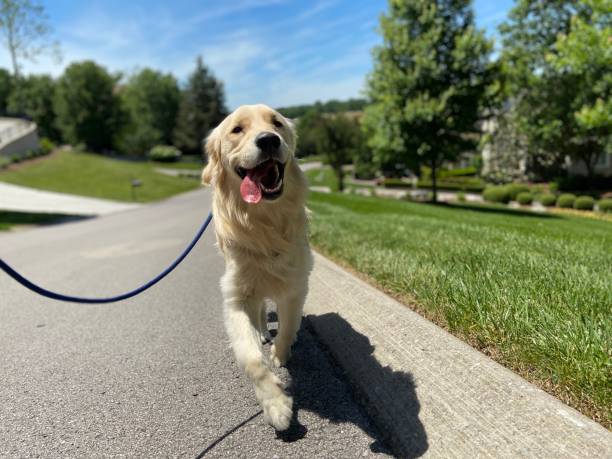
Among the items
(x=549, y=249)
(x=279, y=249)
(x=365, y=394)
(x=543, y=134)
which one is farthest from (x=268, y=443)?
(x=543, y=134)

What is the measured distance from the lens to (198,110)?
252 ft

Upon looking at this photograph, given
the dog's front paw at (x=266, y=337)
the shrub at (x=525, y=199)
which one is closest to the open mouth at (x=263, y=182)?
the dog's front paw at (x=266, y=337)

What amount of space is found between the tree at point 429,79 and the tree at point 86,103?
51.0 m

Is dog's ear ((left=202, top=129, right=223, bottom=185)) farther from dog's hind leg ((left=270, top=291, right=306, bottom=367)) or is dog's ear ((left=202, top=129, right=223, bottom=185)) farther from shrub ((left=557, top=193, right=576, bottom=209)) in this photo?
shrub ((left=557, top=193, right=576, bottom=209))

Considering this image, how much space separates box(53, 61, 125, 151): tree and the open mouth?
67.3 m

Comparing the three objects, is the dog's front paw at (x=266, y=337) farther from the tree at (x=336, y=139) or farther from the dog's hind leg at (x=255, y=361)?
the tree at (x=336, y=139)

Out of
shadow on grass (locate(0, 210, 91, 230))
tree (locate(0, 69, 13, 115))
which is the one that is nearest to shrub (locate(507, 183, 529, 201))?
shadow on grass (locate(0, 210, 91, 230))

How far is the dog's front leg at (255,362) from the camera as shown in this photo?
2.38 metres

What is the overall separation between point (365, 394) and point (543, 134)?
114 feet

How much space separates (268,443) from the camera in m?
2.41

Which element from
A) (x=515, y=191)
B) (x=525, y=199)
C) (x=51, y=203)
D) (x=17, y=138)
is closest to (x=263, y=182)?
(x=525, y=199)

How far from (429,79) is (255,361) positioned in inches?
921

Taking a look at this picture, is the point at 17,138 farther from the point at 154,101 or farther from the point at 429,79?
the point at 429,79

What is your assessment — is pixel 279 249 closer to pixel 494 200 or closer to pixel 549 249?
pixel 549 249
